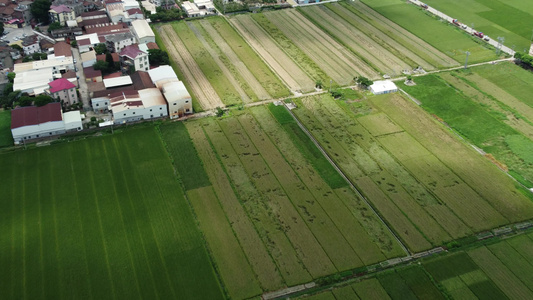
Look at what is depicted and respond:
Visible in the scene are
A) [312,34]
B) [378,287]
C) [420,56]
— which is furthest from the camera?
[312,34]

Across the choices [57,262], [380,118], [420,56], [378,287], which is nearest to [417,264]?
[378,287]

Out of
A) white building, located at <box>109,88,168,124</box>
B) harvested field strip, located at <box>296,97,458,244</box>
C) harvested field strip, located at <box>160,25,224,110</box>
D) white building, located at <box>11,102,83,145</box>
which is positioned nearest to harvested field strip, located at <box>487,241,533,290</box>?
harvested field strip, located at <box>296,97,458,244</box>

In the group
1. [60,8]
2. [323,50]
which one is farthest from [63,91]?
[323,50]

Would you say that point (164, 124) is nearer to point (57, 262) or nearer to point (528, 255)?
point (57, 262)

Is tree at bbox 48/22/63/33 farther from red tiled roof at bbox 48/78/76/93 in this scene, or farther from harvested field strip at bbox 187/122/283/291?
harvested field strip at bbox 187/122/283/291

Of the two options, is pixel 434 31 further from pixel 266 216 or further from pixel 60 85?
pixel 60 85

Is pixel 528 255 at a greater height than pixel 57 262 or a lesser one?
greater

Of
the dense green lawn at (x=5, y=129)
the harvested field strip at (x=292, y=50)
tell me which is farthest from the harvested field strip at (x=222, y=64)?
the dense green lawn at (x=5, y=129)
